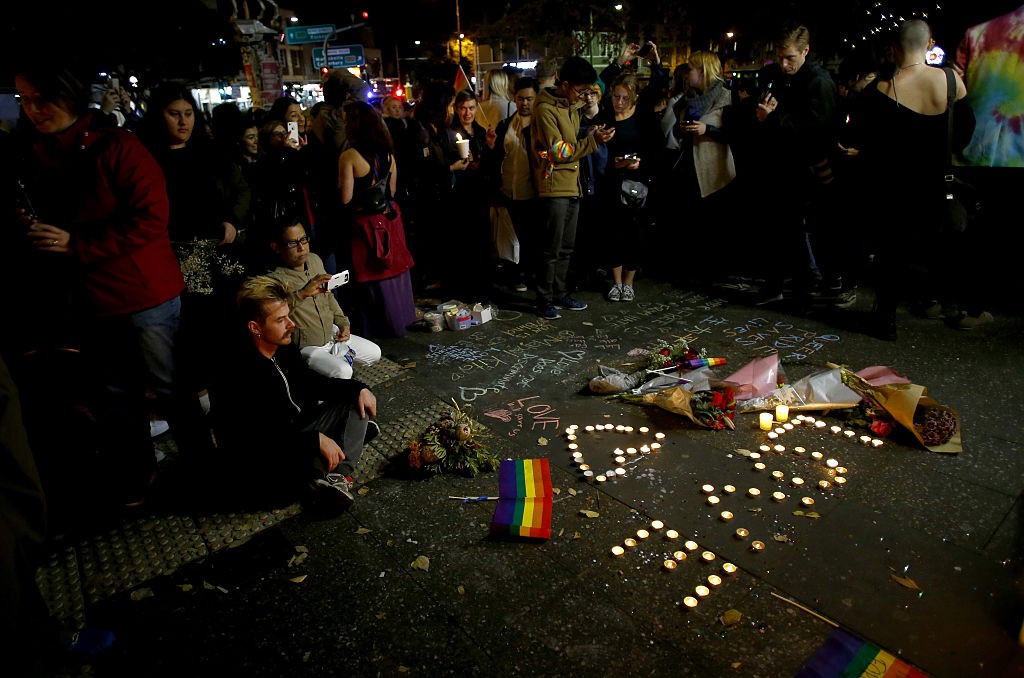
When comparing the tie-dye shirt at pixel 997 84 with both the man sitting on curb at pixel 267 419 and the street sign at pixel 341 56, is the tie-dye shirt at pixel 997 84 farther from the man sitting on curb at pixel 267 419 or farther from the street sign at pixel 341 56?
the street sign at pixel 341 56

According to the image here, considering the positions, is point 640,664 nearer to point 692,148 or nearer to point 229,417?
point 229,417

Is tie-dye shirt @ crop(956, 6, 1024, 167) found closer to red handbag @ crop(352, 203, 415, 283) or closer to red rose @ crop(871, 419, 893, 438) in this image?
red rose @ crop(871, 419, 893, 438)

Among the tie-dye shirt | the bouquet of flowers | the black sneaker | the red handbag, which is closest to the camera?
the black sneaker

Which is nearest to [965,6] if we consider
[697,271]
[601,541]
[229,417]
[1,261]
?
[697,271]

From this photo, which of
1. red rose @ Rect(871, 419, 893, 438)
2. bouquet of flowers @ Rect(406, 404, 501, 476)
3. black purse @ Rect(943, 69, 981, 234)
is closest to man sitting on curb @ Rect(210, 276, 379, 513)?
bouquet of flowers @ Rect(406, 404, 501, 476)

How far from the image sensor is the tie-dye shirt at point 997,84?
488cm

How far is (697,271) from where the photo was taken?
7812 millimetres

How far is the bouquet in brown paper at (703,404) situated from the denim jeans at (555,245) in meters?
2.37

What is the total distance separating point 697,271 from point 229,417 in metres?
6.18

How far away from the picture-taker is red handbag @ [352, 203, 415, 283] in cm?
561

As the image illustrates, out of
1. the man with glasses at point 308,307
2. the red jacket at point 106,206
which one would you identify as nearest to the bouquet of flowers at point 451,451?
the man with glasses at point 308,307

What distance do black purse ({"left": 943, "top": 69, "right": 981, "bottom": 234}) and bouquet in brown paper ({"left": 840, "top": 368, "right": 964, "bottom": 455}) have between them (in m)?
1.93

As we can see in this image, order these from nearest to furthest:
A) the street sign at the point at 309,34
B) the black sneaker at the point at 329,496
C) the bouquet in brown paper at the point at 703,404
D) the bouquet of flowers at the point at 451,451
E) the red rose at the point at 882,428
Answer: the black sneaker at the point at 329,496
the bouquet of flowers at the point at 451,451
the red rose at the point at 882,428
the bouquet in brown paper at the point at 703,404
the street sign at the point at 309,34

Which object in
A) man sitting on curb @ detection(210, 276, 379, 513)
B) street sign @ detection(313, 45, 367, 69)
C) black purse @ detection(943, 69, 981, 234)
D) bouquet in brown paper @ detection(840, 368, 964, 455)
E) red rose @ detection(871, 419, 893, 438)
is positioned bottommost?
red rose @ detection(871, 419, 893, 438)
